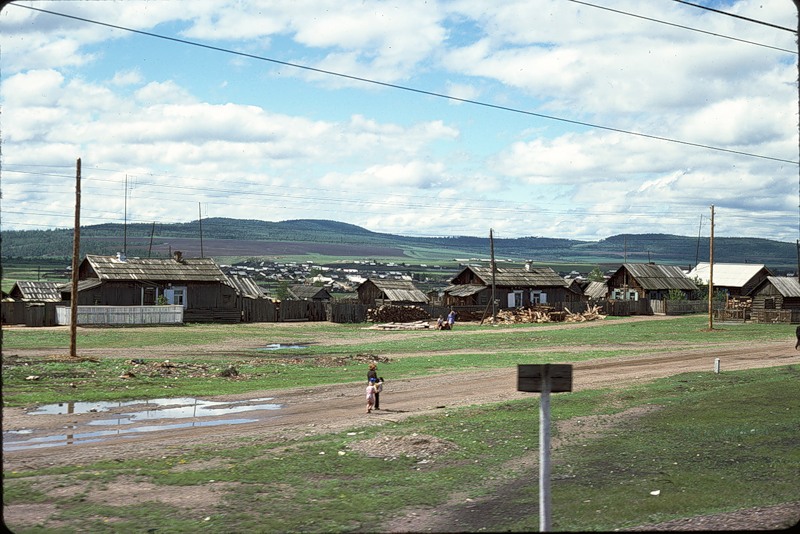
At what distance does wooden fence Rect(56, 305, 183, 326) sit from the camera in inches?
2511

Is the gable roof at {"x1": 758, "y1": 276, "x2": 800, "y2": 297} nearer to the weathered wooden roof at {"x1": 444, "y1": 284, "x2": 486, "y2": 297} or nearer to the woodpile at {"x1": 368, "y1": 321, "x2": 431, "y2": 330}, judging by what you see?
the weathered wooden roof at {"x1": 444, "y1": 284, "x2": 486, "y2": 297}

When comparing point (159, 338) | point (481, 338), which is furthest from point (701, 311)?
point (159, 338)

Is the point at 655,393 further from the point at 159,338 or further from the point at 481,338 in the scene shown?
the point at 159,338

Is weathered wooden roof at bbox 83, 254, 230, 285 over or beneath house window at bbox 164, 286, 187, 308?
over

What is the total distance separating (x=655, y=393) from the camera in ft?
94.7

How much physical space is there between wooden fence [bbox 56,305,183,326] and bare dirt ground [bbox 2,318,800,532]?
22373mm

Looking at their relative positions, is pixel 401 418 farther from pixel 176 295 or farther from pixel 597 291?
pixel 597 291

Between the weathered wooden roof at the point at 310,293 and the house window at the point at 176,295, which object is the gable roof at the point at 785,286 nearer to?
the weathered wooden roof at the point at 310,293

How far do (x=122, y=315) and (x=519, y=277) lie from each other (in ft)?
148

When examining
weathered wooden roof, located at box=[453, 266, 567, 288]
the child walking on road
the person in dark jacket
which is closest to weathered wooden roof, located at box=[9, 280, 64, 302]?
weathered wooden roof, located at box=[453, 266, 567, 288]

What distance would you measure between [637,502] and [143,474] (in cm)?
991

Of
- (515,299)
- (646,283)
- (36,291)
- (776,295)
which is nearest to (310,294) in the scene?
(515,299)

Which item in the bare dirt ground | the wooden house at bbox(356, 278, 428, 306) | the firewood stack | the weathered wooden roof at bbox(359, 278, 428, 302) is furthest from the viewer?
the weathered wooden roof at bbox(359, 278, 428, 302)

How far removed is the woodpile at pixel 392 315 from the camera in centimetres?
7688
